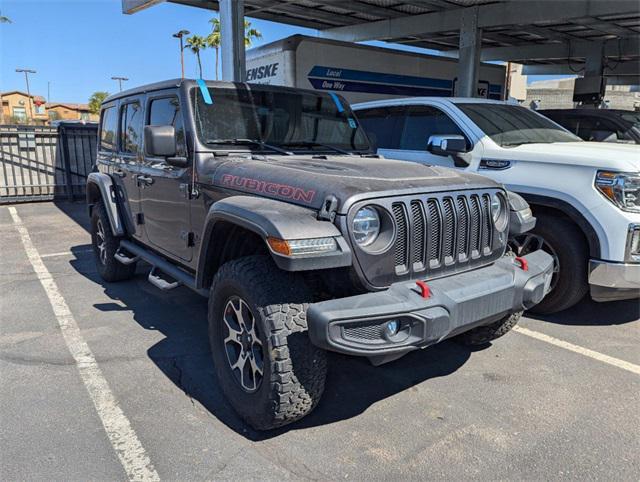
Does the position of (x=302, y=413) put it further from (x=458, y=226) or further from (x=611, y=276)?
(x=611, y=276)

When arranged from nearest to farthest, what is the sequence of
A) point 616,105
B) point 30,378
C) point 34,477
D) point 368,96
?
point 34,477 < point 30,378 < point 368,96 < point 616,105

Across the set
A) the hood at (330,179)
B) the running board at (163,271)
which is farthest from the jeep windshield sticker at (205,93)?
the running board at (163,271)

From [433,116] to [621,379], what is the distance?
338cm

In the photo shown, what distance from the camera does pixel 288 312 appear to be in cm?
250

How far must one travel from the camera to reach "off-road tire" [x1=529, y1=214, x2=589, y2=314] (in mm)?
4195

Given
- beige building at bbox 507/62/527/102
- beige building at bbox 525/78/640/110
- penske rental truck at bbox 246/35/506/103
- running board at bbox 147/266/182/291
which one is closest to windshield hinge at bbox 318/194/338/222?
running board at bbox 147/266/182/291

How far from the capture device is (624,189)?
3.89m

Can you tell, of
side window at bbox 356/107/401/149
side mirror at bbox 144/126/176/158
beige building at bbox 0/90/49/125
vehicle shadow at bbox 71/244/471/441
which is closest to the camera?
vehicle shadow at bbox 71/244/471/441

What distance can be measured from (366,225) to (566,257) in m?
2.53

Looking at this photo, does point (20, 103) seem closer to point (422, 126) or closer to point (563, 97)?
point (563, 97)

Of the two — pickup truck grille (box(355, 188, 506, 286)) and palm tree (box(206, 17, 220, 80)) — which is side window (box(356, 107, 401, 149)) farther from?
palm tree (box(206, 17, 220, 80))

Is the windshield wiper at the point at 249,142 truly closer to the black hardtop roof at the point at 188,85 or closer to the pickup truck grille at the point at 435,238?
the black hardtop roof at the point at 188,85

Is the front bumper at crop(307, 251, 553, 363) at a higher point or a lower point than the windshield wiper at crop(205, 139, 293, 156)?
lower

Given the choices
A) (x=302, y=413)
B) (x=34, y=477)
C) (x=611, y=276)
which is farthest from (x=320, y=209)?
(x=611, y=276)
